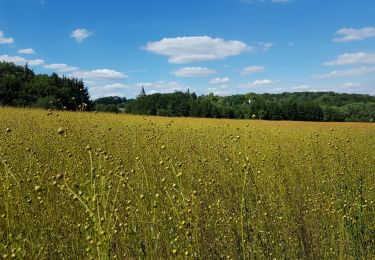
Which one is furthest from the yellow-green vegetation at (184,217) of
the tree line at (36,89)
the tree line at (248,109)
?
the tree line at (248,109)

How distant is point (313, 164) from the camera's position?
239 inches

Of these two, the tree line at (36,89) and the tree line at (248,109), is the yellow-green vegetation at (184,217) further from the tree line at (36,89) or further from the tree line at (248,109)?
the tree line at (248,109)

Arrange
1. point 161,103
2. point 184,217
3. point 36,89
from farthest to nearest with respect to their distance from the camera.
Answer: point 161,103 < point 36,89 < point 184,217

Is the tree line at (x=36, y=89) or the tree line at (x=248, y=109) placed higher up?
the tree line at (x=36, y=89)

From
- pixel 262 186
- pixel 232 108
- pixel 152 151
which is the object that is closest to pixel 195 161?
pixel 152 151

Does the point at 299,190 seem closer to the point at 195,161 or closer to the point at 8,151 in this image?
the point at 195,161

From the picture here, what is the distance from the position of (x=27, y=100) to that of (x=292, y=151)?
125 feet

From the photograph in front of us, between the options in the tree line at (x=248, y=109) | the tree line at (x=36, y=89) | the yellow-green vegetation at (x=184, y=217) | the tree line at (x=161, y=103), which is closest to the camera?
the yellow-green vegetation at (x=184, y=217)

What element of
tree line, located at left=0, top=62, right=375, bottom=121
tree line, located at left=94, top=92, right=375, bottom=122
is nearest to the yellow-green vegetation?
tree line, located at left=0, top=62, right=375, bottom=121

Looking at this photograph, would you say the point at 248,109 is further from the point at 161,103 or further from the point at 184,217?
the point at 184,217

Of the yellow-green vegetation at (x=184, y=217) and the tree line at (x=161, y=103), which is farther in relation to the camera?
the tree line at (x=161, y=103)

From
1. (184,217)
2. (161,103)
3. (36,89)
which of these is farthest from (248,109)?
(184,217)

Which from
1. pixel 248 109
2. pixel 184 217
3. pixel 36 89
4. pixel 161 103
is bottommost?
pixel 184 217

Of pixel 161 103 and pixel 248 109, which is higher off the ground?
pixel 161 103
